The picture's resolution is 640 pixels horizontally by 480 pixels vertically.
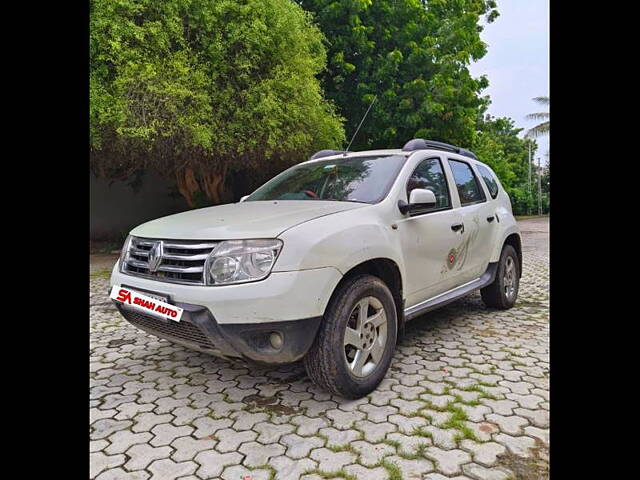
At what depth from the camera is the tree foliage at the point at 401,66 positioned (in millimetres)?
10984

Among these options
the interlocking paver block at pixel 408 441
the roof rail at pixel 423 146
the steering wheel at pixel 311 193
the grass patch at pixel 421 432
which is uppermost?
the roof rail at pixel 423 146

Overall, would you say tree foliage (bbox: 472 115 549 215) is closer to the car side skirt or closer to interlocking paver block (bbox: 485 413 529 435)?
→ the car side skirt

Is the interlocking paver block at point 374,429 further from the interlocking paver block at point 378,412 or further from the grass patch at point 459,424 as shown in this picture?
the grass patch at point 459,424

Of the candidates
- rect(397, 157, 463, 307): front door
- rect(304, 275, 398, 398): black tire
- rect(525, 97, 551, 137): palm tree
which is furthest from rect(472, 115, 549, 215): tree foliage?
rect(304, 275, 398, 398): black tire

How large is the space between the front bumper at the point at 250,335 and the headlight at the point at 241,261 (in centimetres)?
20

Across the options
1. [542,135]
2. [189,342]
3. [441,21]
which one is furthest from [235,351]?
[542,135]

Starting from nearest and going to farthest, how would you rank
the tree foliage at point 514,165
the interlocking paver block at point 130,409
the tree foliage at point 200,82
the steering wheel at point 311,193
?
1. the interlocking paver block at point 130,409
2. the steering wheel at point 311,193
3. the tree foliage at point 200,82
4. the tree foliage at point 514,165

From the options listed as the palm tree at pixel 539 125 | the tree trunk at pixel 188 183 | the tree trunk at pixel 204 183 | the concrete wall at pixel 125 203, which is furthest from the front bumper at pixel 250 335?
the palm tree at pixel 539 125

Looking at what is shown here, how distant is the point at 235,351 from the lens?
2301 mm

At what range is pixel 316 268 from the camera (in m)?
2.34

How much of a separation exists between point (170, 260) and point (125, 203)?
12.5 m

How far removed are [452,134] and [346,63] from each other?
11.8 ft
